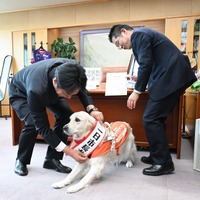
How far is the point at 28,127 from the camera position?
1598 millimetres

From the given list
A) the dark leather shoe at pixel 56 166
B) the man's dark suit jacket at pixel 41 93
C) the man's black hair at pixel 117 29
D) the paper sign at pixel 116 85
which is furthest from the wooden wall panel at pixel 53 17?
the dark leather shoe at pixel 56 166

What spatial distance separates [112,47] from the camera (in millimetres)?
4465

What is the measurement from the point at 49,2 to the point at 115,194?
168 inches

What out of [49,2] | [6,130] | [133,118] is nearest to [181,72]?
[133,118]

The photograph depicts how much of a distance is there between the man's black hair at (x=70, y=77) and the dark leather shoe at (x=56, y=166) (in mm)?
802

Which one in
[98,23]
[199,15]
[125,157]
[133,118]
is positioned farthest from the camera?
[98,23]

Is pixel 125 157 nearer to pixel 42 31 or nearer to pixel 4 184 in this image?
pixel 4 184

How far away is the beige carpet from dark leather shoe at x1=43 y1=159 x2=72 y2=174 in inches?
1.4

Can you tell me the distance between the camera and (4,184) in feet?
4.85

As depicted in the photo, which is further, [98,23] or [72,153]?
[98,23]

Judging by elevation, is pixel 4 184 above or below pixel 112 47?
below

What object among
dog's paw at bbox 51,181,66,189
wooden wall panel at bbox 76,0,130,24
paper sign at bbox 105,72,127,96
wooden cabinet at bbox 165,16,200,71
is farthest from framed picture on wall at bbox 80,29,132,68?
dog's paw at bbox 51,181,66,189

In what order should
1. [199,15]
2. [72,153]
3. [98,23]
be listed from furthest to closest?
1. [98,23]
2. [199,15]
3. [72,153]

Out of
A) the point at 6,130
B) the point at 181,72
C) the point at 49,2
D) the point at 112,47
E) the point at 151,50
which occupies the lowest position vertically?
the point at 6,130
